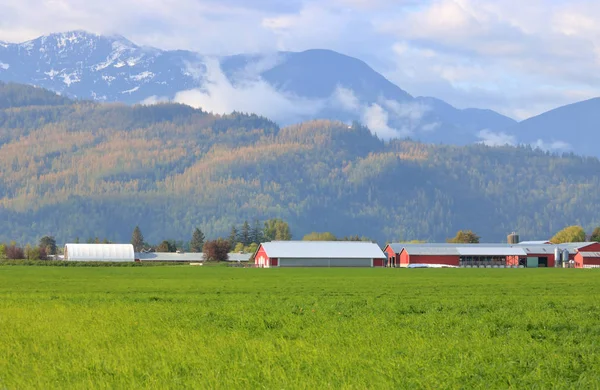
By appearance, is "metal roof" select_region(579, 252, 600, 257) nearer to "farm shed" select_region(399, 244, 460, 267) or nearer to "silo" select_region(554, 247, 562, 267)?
"silo" select_region(554, 247, 562, 267)

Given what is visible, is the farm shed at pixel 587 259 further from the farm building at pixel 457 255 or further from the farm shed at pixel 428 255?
the farm shed at pixel 428 255

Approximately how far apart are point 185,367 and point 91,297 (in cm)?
2637

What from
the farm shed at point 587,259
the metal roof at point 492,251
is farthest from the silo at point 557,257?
the metal roof at point 492,251

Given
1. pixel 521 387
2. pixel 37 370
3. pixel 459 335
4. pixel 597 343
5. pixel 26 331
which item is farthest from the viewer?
pixel 26 331

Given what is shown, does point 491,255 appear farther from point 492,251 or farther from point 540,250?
point 540,250

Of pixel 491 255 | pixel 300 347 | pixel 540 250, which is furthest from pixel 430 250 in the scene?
pixel 300 347

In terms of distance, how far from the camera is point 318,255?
6181 inches

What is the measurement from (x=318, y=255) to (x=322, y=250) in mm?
2706

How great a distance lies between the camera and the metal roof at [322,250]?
156 m

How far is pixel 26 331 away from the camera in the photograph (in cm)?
2725

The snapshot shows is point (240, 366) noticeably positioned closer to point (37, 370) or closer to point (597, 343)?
point (37, 370)

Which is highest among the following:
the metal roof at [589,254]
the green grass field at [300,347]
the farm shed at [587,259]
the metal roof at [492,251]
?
the metal roof at [492,251]

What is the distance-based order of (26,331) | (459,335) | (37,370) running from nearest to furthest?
(37,370), (459,335), (26,331)

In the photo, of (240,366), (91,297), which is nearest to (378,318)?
(240,366)
